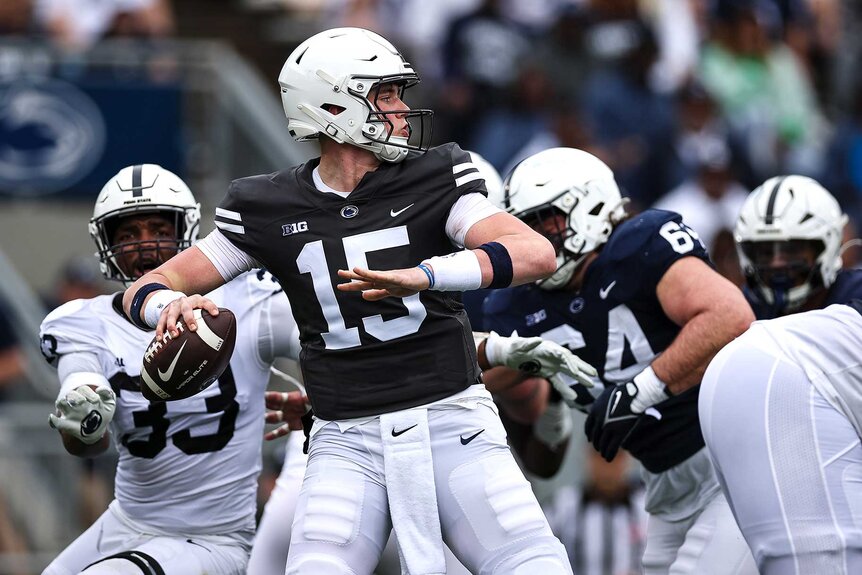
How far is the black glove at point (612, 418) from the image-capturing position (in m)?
5.27

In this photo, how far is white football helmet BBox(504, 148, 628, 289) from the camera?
557 centimetres

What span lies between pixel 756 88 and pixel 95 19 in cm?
536

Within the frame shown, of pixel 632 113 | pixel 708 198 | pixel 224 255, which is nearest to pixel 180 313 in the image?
pixel 224 255

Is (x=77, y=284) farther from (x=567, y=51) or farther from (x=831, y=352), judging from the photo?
(x=831, y=352)

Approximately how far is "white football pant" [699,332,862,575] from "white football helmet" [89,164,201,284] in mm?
2238

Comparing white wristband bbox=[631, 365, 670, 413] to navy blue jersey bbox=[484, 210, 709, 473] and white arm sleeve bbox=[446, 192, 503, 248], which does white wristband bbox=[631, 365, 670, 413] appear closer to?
navy blue jersey bbox=[484, 210, 709, 473]

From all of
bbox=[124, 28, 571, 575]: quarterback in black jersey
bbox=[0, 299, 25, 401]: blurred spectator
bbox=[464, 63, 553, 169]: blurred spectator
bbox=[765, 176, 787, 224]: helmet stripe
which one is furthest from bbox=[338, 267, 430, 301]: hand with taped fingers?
bbox=[464, 63, 553, 169]: blurred spectator

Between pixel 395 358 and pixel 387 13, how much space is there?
8268 mm

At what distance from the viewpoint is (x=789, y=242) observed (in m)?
6.25

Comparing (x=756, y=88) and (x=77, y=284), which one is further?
(x=756, y=88)

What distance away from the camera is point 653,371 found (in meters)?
5.30

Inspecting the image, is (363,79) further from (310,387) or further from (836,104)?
(836,104)

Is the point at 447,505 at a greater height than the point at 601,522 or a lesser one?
greater

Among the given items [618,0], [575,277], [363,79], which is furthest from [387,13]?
[363,79]
